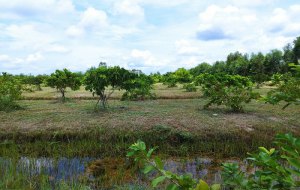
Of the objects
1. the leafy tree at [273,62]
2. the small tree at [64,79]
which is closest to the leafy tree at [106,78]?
the small tree at [64,79]

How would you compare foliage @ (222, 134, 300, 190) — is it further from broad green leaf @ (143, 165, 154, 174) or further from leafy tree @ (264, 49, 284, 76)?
leafy tree @ (264, 49, 284, 76)

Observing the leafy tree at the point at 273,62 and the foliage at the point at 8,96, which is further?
the leafy tree at the point at 273,62

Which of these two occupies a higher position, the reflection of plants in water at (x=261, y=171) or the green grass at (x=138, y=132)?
the reflection of plants in water at (x=261, y=171)

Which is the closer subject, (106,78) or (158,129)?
(158,129)

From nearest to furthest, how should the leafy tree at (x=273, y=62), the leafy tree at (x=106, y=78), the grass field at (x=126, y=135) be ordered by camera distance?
the grass field at (x=126, y=135) < the leafy tree at (x=106, y=78) < the leafy tree at (x=273, y=62)

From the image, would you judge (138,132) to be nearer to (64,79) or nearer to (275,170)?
(275,170)

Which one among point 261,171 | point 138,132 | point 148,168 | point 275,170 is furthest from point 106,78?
point 275,170

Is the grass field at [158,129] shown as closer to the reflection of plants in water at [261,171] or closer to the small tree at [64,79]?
the small tree at [64,79]

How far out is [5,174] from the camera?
Answer: 584 centimetres

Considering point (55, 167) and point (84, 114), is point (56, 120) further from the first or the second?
point (55, 167)

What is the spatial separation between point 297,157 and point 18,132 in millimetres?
9589

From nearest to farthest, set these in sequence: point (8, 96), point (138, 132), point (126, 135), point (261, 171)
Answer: point (261, 171) < point (126, 135) < point (138, 132) < point (8, 96)

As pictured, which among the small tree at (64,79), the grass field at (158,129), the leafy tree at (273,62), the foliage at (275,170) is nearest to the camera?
the foliage at (275,170)

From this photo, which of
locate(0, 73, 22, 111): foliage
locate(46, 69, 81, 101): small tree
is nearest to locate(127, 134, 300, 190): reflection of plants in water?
locate(0, 73, 22, 111): foliage
